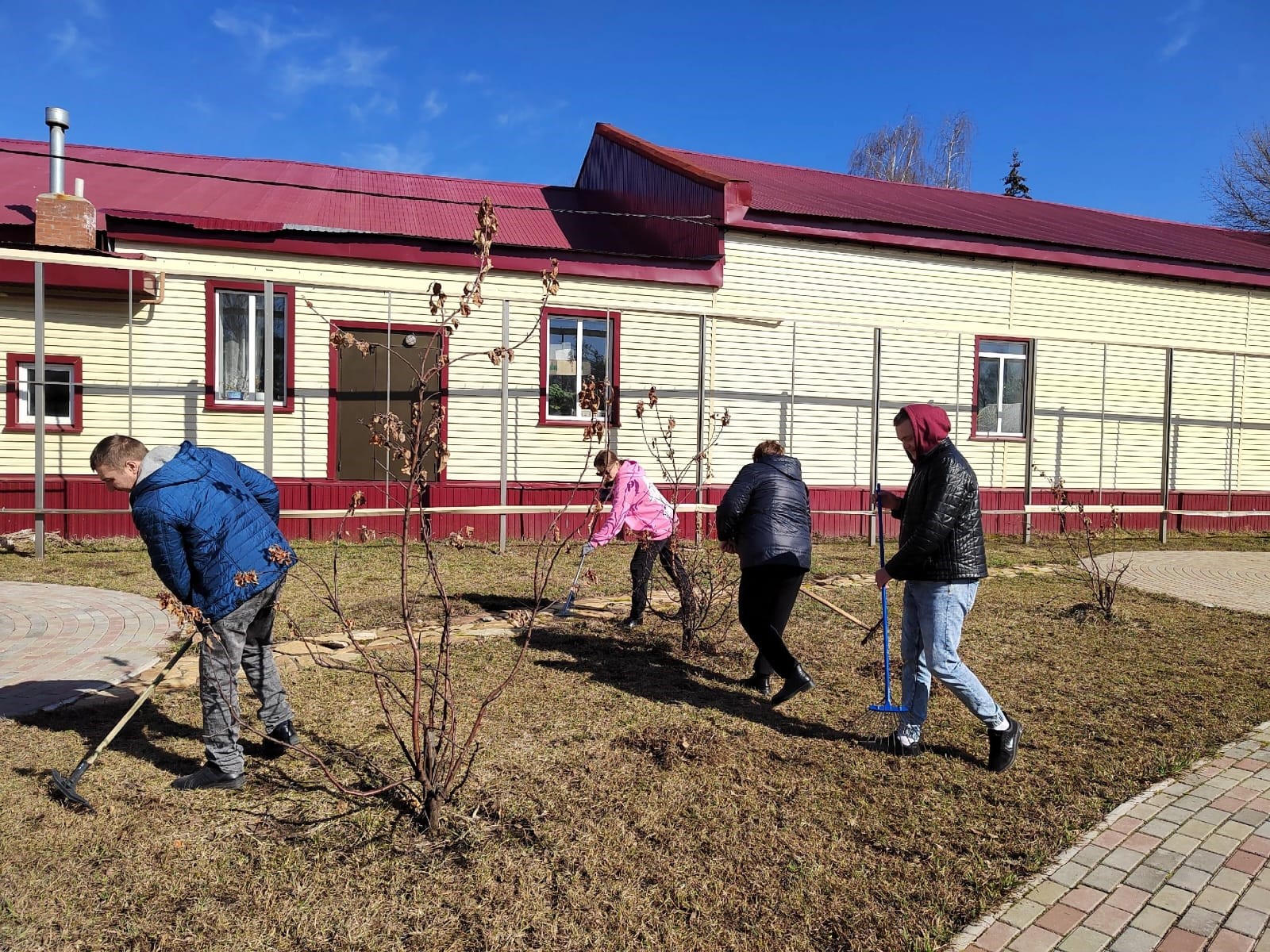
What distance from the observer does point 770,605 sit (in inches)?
205

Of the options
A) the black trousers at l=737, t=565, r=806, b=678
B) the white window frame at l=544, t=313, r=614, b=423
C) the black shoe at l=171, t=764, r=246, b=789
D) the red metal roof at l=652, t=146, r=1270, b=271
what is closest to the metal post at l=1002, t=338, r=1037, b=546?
the red metal roof at l=652, t=146, r=1270, b=271

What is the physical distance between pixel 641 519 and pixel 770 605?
5.07ft

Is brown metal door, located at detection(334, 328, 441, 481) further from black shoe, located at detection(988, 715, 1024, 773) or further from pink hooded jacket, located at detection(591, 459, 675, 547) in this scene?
black shoe, located at detection(988, 715, 1024, 773)

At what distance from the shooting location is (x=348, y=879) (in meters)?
3.20

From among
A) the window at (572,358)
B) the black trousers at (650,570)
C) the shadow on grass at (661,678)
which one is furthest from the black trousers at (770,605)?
the window at (572,358)

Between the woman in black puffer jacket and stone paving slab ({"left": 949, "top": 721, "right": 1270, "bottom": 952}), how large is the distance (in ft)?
6.00

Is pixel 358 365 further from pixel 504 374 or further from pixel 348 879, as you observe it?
pixel 348 879

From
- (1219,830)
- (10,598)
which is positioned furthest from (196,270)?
(1219,830)

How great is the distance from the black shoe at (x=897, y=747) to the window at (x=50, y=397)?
10645 millimetres

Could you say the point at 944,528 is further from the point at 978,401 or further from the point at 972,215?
the point at 972,215

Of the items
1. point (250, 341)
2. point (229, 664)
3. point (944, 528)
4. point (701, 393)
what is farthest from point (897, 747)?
point (250, 341)

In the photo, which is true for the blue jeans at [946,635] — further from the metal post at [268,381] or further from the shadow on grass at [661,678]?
the metal post at [268,381]

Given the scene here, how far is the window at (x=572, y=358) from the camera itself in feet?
41.3

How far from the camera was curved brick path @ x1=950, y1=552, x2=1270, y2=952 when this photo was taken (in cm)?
287
